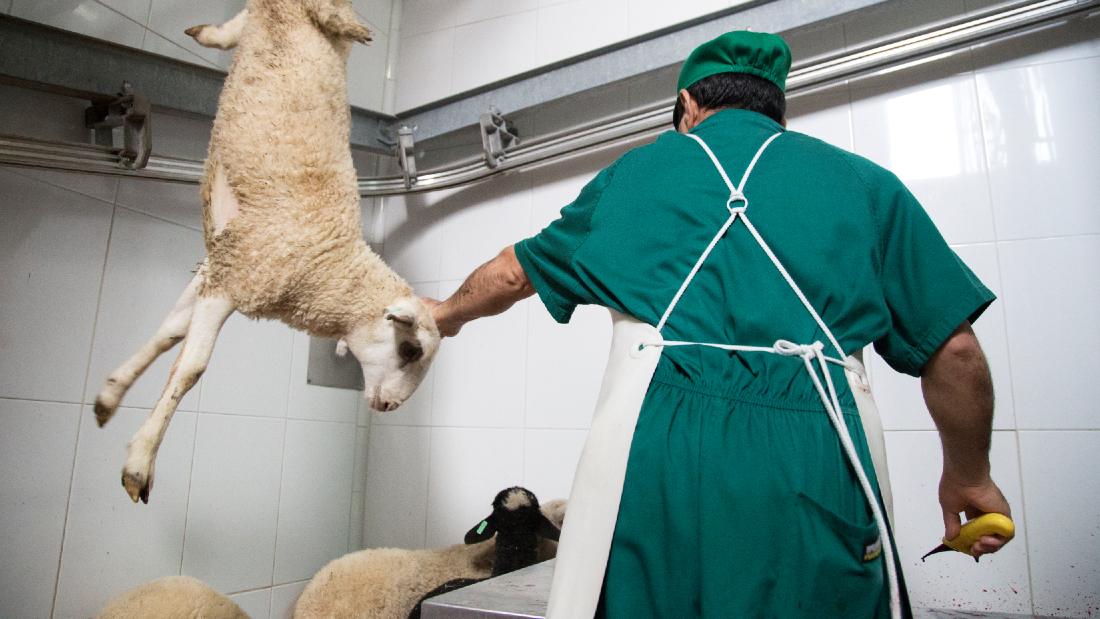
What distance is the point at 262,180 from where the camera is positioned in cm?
107

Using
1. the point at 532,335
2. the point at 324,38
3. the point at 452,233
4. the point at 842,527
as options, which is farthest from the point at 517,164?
the point at 842,527

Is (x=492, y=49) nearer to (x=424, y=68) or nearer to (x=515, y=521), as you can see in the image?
(x=424, y=68)

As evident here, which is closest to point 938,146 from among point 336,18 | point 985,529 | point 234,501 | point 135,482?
point 985,529

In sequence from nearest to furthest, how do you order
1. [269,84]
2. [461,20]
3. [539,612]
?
1. [539,612]
2. [269,84]
3. [461,20]

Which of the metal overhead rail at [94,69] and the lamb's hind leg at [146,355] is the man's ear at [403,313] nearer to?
the lamb's hind leg at [146,355]

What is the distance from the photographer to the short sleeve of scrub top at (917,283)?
882 mm

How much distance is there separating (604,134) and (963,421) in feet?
4.23

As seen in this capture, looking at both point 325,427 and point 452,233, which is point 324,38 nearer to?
point 452,233

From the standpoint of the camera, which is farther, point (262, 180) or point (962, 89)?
point (962, 89)

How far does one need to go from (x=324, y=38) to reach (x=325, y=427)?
1.34 meters

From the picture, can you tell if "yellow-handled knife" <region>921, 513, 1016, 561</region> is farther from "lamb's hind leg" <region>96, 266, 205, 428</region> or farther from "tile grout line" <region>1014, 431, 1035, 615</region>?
"lamb's hind leg" <region>96, 266, 205, 428</region>

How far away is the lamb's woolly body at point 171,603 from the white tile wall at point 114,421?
0.64ft

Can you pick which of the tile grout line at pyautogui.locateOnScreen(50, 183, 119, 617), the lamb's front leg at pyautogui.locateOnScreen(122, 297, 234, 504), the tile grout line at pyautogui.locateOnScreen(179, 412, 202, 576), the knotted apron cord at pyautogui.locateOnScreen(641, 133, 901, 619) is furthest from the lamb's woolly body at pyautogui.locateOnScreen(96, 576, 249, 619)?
the knotted apron cord at pyautogui.locateOnScreen(641, 133, 901, 619)

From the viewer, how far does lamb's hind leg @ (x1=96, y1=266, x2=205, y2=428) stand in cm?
105
